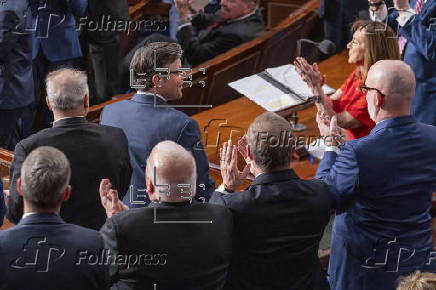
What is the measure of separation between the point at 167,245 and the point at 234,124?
2.24 meters

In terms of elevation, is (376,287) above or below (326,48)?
below

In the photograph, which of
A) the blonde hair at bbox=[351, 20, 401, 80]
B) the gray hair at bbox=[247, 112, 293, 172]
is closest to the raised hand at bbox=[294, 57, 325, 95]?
the blonde hair at bbox=[351, 20, 401, 80]

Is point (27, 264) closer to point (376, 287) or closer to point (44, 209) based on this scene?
point (44, 209)

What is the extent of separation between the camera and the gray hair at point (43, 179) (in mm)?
3023

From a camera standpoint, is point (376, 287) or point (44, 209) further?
point (376, 287)

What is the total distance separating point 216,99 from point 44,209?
305cm

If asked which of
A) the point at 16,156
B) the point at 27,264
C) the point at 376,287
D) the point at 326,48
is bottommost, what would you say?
the point at 376,287

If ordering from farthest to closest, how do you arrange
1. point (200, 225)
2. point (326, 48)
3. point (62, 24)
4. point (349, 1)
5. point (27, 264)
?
point (349, 1), point (62, 24), point (326, 48), point (200, 225), point (27, 264)

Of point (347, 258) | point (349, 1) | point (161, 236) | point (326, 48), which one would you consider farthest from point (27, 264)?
point (349, 1)

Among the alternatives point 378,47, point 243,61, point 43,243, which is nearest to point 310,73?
point 378,47

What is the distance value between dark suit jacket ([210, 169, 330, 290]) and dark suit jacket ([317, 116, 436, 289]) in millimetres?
172

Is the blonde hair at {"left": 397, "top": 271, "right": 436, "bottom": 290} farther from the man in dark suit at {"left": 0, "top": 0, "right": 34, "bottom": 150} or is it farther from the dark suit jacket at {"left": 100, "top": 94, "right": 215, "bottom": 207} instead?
the man in dark suit at {"left": 0, "top": 0, "right": 34, "bottom": 150}

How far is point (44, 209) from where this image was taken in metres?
3.05

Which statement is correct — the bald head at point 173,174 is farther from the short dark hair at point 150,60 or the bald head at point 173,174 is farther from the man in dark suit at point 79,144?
the short dark hair at point 150,60
